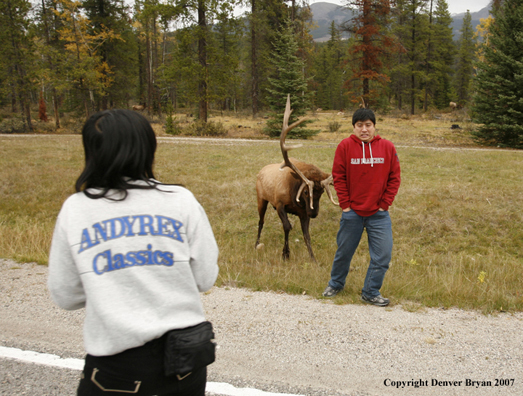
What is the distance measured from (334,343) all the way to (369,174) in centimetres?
188

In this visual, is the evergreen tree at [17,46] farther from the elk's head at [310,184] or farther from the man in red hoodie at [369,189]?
the man in red hoodie at [369,189]

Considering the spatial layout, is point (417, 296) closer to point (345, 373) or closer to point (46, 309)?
point (345, 373)

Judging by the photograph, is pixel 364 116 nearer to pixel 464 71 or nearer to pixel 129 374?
pixel 129 374

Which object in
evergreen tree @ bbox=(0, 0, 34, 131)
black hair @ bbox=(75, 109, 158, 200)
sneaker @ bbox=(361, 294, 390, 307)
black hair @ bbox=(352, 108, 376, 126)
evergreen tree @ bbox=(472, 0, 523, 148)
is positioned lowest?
sneaker @ bbox=(361, 294, 390, 307)

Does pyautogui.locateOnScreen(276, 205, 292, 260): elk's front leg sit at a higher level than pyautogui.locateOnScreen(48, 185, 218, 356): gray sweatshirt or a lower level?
lower

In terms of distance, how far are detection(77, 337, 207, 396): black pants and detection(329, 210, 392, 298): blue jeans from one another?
10.6 feet

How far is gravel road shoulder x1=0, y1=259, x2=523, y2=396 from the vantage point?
315cm

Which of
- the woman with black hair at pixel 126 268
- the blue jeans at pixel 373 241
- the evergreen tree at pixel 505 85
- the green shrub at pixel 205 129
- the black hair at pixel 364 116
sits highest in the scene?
the evergreen tree at pixel 505 85

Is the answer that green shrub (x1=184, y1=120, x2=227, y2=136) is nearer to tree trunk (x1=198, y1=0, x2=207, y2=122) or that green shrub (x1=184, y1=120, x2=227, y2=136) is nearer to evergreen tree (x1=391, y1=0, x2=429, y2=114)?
tree trunk (x1=198, y1=0, x2=207, y2=122)

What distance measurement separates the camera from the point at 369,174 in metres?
4.45

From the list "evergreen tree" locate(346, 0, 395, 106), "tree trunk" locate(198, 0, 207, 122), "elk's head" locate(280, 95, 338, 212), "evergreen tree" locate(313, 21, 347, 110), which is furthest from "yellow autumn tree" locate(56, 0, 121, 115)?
"evergreen tree" locate(313, 21, 347, 110)

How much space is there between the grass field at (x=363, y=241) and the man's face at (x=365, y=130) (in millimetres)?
1909

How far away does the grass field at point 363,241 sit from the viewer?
5.21 metres

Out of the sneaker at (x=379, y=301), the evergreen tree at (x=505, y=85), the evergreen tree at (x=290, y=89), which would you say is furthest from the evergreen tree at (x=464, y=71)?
the sneaker at (x=379, y=301)
